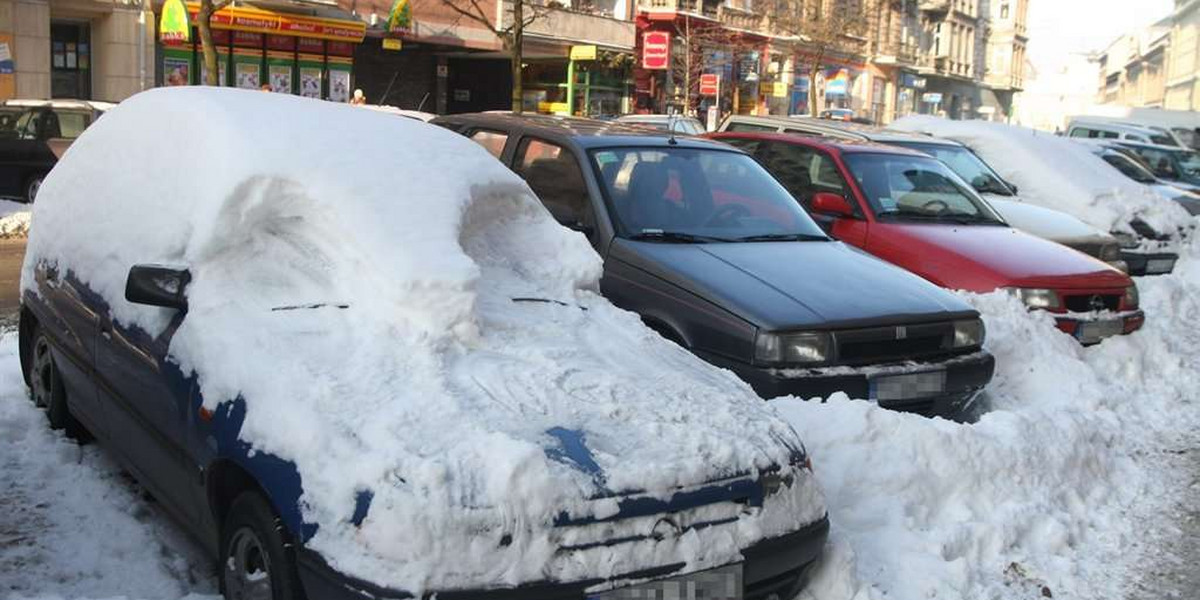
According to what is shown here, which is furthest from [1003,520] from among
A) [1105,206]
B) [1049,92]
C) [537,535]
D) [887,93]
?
[1049,92]

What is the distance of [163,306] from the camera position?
12.5 ft

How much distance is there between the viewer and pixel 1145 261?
11.8m

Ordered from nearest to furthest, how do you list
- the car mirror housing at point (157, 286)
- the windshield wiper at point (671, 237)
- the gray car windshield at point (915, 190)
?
the car mirror housing at point (157, 286)
the windshield wiper at point (671, 237)
the gray car windshield at point (915, 190)

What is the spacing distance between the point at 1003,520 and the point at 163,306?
3534mm

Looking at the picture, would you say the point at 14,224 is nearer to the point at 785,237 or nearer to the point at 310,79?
the point at 785,237

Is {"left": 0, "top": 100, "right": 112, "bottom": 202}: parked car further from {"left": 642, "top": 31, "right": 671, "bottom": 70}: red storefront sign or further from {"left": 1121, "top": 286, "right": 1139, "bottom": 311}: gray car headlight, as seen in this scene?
{"left": 642, "top": 31, "right": 671, "bottom": 70}: red storefront sign

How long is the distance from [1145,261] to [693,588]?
409 inches

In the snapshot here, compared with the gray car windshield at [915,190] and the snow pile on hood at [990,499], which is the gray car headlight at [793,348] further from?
the gray car windshield at [915,190]

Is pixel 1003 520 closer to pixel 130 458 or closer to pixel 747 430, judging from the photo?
pixel 747 430

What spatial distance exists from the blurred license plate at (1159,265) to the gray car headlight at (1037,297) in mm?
5126

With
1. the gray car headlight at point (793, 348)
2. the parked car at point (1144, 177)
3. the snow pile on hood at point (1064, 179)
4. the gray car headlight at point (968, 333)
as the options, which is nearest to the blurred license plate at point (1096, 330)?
the gray car headlight at point (968, 333)

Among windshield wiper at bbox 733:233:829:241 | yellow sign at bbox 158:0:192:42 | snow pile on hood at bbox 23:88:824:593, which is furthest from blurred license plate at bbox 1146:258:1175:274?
yellow sign at bbox 158:0:192:42

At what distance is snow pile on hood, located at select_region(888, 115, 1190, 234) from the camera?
40.4ft

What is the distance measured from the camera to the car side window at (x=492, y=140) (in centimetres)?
716
